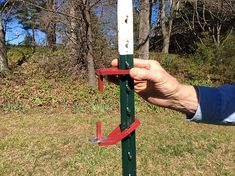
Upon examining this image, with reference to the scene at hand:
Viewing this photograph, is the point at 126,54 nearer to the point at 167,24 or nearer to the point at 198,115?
the point at 198,115

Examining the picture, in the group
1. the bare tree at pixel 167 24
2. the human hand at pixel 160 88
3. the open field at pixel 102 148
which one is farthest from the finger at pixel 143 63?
the bare tree at pixel 167 24

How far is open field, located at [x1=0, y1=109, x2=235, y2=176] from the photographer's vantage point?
16.2 feet

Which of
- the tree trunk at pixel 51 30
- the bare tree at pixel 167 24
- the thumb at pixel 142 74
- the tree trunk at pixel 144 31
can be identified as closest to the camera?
the thumb at pixel 142 74

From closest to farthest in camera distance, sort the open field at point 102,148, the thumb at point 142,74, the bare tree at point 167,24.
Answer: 1. the thumb at point 142,74
2. the open field at point 102,148
3. the bare tree at point 167,24

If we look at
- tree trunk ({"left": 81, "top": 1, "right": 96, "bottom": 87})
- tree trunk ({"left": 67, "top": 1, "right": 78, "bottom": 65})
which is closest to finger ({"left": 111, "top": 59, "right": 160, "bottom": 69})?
tree trunk ({"left": 81, "top": 1, "right": 96, "bottom": 87})

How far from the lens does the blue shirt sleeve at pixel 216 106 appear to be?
67.8 inches

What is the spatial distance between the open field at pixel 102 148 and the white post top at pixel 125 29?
133 inches

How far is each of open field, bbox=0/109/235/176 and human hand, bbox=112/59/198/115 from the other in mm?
3149

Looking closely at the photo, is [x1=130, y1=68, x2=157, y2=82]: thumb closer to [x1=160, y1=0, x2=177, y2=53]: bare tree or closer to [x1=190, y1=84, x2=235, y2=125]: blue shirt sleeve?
[x1=190, y1=84, x2=235, y2=125]: blue shirt sleeve

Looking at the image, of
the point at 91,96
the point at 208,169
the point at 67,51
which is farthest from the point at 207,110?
the point at 67,51

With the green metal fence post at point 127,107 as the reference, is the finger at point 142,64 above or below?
above

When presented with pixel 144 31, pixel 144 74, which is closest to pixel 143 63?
pixel 144 74

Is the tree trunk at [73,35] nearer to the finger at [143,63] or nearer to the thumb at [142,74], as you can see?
the finger at [143,63]

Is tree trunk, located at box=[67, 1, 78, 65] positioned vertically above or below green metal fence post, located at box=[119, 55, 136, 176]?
above
